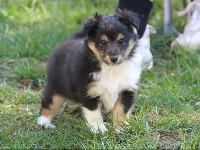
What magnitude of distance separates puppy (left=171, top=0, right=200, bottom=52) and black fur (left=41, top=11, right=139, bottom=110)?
2.08 meters

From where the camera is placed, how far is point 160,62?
6.17 m

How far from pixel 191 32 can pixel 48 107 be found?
243cm

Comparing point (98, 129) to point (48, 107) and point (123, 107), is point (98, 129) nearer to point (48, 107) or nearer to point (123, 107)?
point (123, 107)

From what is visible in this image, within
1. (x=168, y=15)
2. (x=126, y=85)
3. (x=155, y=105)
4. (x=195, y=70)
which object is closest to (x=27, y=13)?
(x=168, y=15)

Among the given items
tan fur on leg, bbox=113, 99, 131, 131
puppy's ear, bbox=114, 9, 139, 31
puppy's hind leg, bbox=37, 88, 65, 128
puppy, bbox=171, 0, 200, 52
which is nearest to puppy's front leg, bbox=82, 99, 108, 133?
tan fur on leg, bbox=113, 99, 131, 131

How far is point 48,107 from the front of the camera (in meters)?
4.50

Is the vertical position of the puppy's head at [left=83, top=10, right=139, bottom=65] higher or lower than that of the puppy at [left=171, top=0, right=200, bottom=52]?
higher

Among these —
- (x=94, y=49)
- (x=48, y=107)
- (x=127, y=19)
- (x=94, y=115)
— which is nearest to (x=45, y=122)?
(x=48, y=107)

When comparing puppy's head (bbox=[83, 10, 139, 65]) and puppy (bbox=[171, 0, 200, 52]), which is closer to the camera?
puppy's head (bbox=[83, 10, 139, 65])

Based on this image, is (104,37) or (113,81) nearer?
(104,37)

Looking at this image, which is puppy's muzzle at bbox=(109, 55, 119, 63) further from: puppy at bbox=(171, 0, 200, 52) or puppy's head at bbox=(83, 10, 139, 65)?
puppy at bbox=(171, 0, 200, 52)

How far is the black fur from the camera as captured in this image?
3898mm

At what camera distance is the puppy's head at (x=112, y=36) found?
3.84 meters

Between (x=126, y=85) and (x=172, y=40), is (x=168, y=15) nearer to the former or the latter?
(x=172, y=40)
